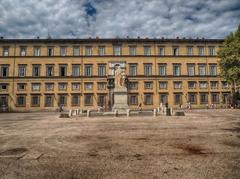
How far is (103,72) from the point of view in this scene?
44.0 m

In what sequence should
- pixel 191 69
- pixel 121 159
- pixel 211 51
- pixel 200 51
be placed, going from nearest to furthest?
pixel 121 159 → pixel 191 69 → pixel 200 51 → pixel 211 51

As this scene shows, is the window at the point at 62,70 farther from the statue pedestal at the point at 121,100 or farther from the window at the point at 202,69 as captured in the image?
the window at the point at 202,69

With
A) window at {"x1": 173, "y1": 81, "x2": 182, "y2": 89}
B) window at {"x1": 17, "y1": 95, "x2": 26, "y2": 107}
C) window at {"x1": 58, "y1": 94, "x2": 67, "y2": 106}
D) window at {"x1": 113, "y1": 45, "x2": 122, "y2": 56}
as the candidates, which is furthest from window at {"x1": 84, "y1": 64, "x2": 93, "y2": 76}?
window at {"x1": 173, "y1": 81, "x2": 182, "y2": 89}

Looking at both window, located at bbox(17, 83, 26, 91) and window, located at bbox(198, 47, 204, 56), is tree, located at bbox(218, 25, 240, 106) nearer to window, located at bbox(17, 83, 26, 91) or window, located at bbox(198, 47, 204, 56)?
window, located at bbox(198, 47, 204, 56)

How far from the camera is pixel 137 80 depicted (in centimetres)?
4403

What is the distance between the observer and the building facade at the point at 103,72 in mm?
42531

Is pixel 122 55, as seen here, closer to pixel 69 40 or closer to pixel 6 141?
pixel 69 40

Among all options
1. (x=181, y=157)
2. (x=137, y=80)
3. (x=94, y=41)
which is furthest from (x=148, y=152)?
(x=94, y=41)

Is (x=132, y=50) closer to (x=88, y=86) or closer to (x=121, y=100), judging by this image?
(x=88, y=86)

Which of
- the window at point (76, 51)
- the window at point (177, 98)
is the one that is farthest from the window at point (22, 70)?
the window at point (177, 98)

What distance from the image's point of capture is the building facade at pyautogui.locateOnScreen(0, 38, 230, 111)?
42531 mm

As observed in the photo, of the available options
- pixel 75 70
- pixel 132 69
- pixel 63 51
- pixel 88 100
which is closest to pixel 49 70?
pixel 63 51

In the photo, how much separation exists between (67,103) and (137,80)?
52.7 feet

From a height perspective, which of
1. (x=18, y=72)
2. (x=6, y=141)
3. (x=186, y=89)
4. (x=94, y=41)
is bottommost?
(x=6, y=141)
